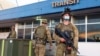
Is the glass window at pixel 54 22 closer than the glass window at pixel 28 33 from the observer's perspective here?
Yes

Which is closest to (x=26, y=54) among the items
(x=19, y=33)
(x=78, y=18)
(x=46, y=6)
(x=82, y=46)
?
(x=82, y=46)

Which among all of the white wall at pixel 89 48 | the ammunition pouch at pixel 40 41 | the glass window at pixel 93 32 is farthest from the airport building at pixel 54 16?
the ammunition pouch at pixel 40 41

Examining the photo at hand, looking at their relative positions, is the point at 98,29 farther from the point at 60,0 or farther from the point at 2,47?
the point at 2,47

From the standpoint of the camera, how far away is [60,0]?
57.4 feet

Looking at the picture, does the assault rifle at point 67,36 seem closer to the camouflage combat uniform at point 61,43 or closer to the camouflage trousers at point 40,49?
the camouflage combat uniform at point 61,43

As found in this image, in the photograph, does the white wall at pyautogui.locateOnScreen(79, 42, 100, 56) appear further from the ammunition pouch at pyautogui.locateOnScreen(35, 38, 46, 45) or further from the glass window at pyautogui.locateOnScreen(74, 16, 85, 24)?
the ammunition pouch at pyautogui.locateOnScreen(35, 38, 46, 45)

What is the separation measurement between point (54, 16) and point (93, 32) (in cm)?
364

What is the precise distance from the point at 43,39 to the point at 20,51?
1059mm

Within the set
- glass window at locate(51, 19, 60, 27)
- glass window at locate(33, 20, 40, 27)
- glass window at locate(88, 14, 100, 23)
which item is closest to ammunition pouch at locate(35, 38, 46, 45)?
glass window at locate(88, 14, 100, 23)

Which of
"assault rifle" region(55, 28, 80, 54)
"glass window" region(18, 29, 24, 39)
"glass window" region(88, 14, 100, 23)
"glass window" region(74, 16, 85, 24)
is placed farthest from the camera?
"glass window" region(18, 29, 24, 39)

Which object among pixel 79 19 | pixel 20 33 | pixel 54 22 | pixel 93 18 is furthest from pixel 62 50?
pixel 20 33

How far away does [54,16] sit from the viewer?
18109 millimetres

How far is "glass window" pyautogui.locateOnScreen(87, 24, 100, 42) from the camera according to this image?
1491 centimetres

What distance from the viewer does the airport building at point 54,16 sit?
1519 centimetres
